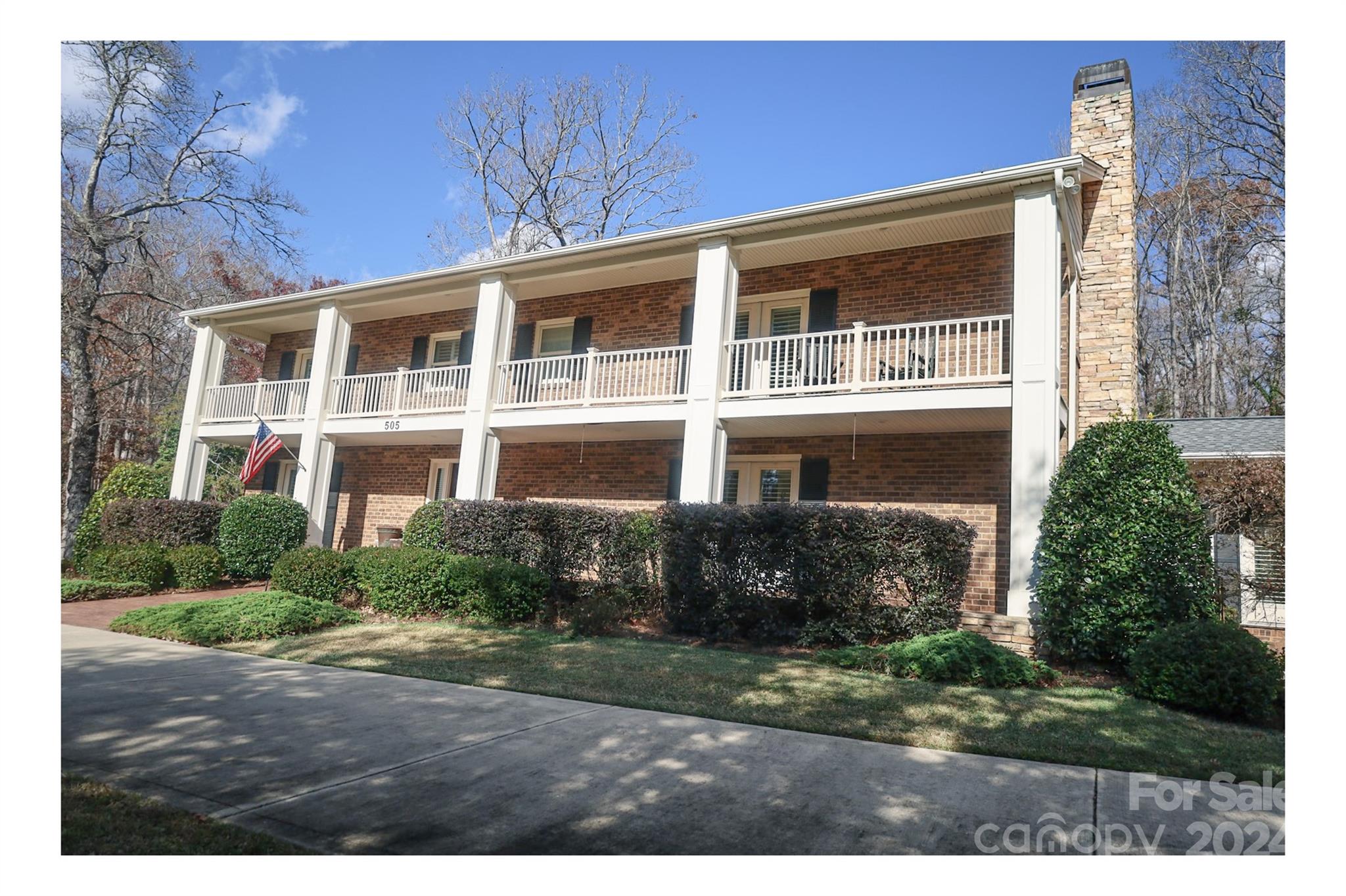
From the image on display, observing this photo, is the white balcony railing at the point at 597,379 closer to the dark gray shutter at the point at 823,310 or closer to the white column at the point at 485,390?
the white column at the point at 485,390

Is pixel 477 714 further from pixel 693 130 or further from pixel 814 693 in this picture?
pixel 693 130

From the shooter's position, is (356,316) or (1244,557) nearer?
(1244,557)

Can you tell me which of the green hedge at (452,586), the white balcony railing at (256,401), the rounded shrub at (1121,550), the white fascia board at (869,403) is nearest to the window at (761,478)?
the white fascia board at (869,403)

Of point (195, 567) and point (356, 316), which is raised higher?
point (356, 316)

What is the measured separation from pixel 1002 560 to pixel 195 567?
39.3 ft

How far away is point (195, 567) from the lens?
A: 12.0 meters

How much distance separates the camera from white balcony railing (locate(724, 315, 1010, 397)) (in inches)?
400

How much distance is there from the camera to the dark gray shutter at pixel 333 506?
1650cm

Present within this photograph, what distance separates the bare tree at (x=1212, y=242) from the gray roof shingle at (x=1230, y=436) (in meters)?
4.33

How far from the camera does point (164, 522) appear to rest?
530 inches

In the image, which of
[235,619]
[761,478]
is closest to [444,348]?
[761,478]

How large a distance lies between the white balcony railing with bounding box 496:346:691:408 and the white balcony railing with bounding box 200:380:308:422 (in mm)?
5015

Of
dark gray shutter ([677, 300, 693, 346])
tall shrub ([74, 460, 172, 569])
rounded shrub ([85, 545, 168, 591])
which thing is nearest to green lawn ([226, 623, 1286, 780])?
rounded shrub ([85, 545, 168, 591])
